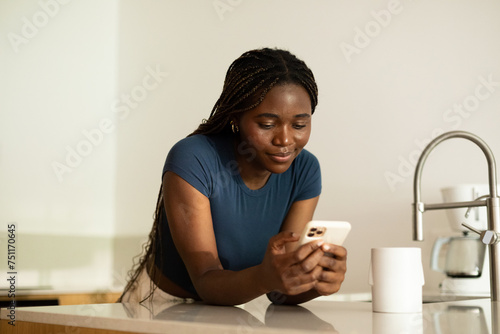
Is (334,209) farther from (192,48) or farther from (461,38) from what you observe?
(192,48)

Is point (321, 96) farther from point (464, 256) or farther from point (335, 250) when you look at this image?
point (335, 250)

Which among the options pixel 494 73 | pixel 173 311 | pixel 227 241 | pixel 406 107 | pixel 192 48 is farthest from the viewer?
pixel 192 48

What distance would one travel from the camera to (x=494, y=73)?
2207 mm

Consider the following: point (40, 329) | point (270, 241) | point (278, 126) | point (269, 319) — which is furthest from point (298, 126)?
point (40, 329)

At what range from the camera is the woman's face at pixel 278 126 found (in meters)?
1.13

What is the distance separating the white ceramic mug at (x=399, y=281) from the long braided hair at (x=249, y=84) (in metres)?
0.40

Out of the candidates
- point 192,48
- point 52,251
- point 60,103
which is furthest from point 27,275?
point 192,48

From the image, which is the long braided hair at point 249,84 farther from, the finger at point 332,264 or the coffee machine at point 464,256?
the coffee machine at point 464,256

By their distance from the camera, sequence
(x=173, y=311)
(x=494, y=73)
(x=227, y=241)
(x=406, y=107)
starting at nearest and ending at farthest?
(x=173, y=311)
(x=227, y=241)
(x=494, y=73)
(x=406, y=107)

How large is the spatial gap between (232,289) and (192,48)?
208cm

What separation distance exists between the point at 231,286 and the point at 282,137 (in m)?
0.31

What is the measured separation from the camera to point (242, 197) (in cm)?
122

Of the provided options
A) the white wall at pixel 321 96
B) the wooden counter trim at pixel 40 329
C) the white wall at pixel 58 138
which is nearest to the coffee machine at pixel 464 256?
the white wall at pixel 321 96

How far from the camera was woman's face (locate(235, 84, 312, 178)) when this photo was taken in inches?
44.6
